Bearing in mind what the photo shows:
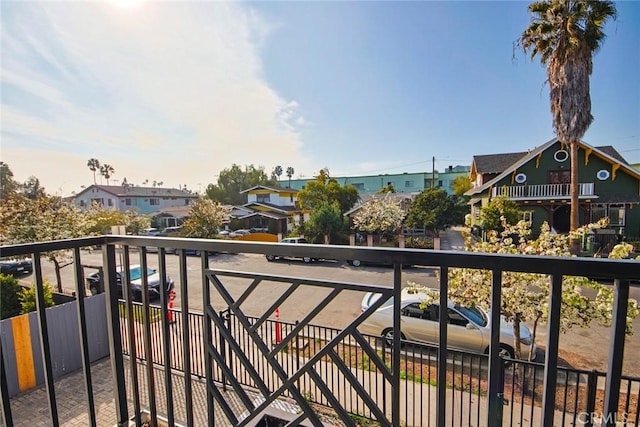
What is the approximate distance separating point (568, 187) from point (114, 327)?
17.2 m

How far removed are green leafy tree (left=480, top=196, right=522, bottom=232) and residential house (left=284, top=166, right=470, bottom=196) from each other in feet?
66.3

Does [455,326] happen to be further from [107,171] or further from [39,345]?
[107,171]

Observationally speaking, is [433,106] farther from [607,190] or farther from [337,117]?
[607,190]

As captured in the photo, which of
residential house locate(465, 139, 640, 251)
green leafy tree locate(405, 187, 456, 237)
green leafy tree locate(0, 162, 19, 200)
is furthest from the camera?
→ green leafy tree locate(0, 162, 19, 200)

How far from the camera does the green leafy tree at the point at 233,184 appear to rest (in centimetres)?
3341

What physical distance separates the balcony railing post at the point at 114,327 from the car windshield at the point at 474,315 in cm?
468

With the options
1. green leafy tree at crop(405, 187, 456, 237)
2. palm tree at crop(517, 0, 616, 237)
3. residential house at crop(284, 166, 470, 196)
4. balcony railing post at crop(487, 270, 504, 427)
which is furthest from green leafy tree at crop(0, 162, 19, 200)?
palm tree at crop(517, 0, 616, 237)

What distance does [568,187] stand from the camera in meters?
13.2

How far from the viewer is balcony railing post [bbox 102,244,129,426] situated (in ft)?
5.00

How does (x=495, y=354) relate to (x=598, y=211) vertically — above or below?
above

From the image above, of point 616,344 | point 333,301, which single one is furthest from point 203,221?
point 616,344

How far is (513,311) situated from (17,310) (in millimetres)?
7773

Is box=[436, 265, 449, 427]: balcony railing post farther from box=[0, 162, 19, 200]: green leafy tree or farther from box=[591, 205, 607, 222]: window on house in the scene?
box=[0, 162, 19, 200]: green leafy tree

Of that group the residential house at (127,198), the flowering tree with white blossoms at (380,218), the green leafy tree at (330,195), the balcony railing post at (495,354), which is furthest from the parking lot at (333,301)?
the residential house at (127,198)
